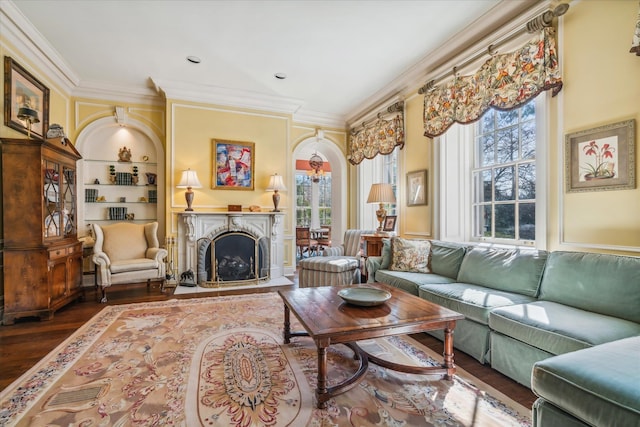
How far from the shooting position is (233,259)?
4793 millimetres

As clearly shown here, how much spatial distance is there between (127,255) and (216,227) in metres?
1.30

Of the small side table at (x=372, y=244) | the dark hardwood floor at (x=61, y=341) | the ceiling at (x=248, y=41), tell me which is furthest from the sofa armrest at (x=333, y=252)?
the ceiling at (x=248, y=41)

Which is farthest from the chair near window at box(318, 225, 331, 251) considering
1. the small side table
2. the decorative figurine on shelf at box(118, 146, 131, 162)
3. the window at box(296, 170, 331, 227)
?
the decorative figurine on shelf at box(118, 146, 131, 162)

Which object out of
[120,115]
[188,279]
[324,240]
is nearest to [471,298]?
[188,279]

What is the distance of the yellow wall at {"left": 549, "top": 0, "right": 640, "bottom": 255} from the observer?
200 centimetres

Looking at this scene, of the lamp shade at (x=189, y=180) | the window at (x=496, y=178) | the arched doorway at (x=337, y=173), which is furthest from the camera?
the arched doorway at (x=337, y=173)

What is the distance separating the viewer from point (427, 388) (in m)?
1.84

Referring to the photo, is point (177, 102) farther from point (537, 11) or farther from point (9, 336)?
point (537, 11)

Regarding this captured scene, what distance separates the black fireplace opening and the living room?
54cm

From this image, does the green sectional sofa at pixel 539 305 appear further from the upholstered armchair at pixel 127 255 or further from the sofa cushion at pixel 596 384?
the upholstered armchair at pixel 127 255

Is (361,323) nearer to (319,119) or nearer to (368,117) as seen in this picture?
(368,117)

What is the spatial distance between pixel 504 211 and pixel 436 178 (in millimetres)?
873

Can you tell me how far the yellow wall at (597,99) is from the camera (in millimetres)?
2004

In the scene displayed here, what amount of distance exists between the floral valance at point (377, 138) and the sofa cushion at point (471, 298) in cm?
241
